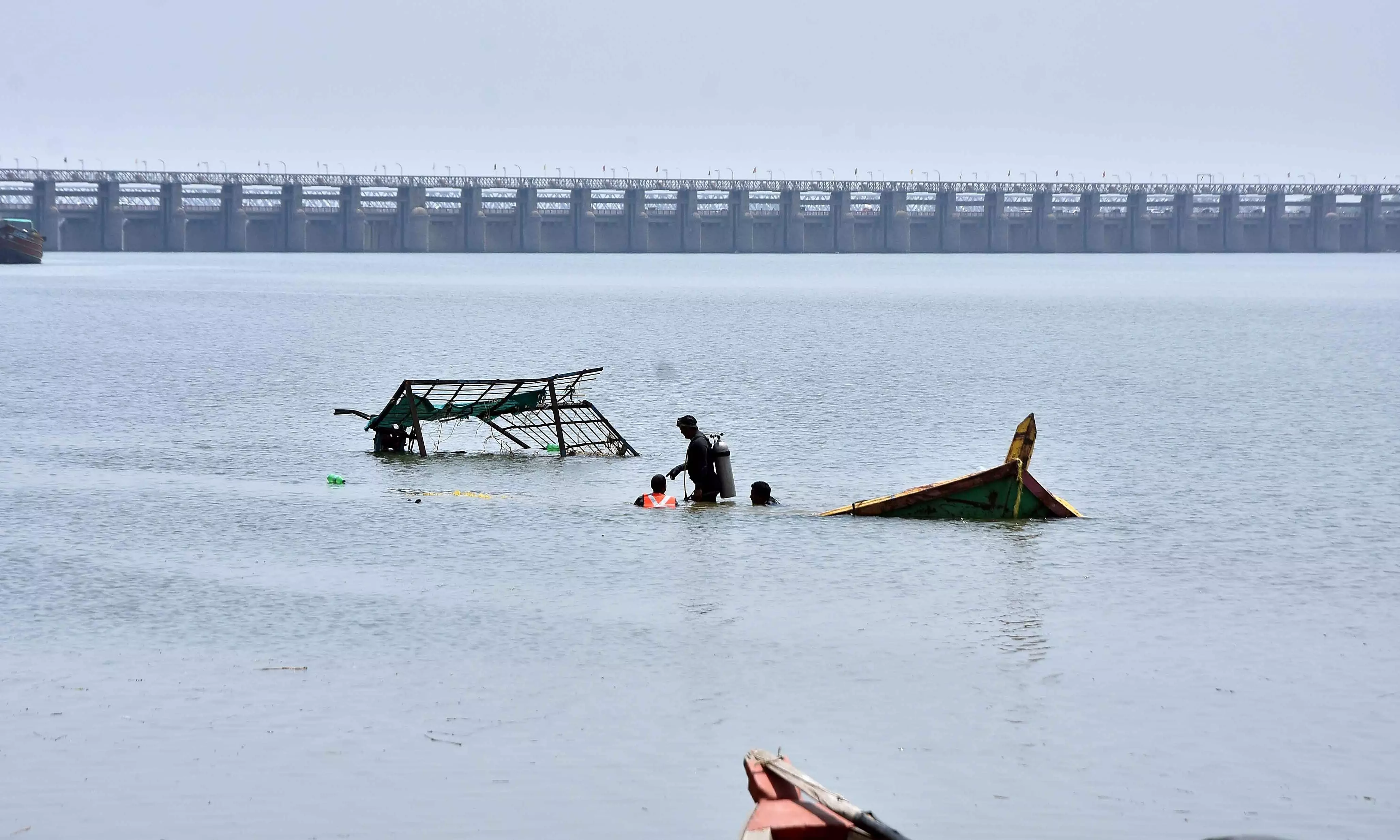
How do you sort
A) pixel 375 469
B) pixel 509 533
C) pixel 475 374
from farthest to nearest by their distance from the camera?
pixel 475 374 → pixel 375 469 → pixel 509 533

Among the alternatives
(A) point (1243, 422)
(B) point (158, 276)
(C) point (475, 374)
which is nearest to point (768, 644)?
(A) point (1243, 422)

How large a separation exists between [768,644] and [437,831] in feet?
21.7

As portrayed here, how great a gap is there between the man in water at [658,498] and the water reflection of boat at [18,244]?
17782cm

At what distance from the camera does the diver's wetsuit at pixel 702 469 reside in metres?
26.9

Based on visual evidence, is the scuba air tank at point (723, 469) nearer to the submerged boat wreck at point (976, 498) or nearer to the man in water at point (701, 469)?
the man in water at point (701, 469)

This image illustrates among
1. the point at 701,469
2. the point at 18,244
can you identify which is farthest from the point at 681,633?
the point at 18,244

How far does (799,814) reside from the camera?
10812 mm

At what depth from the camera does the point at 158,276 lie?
621ft

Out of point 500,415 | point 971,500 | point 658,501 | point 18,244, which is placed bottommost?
point 658,501

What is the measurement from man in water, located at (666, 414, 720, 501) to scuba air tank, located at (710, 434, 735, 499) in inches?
2.2

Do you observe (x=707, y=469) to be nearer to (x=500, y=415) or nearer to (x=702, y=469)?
(x=702, y=469)

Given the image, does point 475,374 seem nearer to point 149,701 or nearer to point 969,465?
point 969,465

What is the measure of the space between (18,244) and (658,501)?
18247 cm

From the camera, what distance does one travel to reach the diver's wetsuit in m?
26.9
